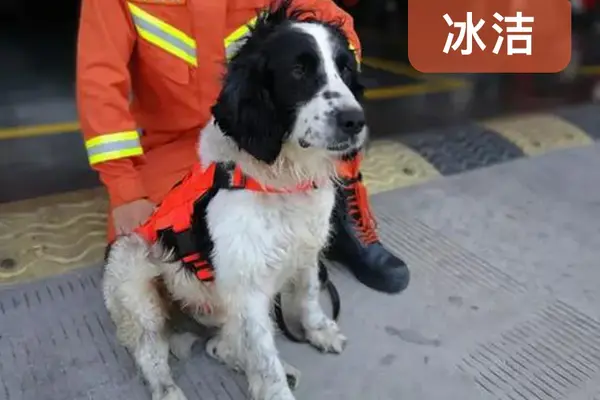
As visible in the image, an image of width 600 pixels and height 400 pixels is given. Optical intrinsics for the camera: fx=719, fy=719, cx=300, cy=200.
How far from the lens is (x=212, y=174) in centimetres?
149

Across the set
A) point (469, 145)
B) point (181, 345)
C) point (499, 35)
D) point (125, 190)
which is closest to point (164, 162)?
point (125, 190)

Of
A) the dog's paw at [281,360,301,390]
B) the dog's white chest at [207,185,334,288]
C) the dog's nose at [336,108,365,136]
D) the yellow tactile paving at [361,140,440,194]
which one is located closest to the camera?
the dog's nose at [336,108,365,136]

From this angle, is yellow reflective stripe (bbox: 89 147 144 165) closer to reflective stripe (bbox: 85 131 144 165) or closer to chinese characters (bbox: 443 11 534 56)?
reflective stripe (bbox: 85 131 144 165)

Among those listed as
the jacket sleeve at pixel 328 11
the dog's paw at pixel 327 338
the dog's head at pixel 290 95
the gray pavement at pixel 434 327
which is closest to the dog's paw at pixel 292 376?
the gray pavement at pixel 434 327

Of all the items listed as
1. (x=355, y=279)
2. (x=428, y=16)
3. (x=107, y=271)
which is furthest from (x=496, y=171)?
(x=107, y=271)

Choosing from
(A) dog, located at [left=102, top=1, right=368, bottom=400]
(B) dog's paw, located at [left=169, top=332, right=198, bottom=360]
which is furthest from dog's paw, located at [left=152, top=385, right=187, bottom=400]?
(B) dog's paw, located at [left=169, top=332, right=198, bottom=360]

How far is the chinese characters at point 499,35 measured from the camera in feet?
8.81

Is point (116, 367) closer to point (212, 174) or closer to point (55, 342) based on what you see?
point (55, 342)

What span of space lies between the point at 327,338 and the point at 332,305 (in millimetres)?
174

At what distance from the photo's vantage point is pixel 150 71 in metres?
1.81

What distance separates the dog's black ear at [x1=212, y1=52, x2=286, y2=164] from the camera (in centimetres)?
136

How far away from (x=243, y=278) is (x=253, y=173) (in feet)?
0.71

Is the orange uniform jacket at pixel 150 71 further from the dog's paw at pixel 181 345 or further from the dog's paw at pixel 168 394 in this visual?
the dog's paw at pixel 168 394

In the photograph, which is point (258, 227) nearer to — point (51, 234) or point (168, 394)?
point (168, 394)
